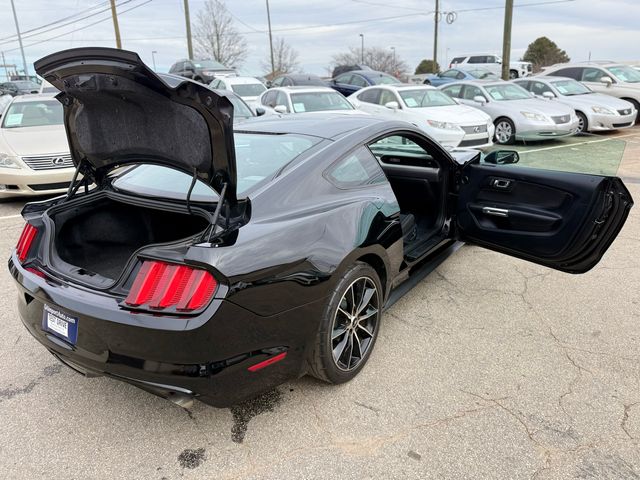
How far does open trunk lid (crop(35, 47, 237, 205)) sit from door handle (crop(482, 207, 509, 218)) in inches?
85.8

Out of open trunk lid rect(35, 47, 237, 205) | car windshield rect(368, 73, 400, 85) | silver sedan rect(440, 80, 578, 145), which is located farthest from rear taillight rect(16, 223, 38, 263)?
car windshield rect(368, 73, 400, 85)

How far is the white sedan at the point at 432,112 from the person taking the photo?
30.7ft

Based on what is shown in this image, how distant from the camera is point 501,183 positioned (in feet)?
11.8

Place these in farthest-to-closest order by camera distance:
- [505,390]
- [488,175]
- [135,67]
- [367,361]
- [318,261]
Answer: [488,175] → [367,361] → [505,390] → [318,261] → [135,67]

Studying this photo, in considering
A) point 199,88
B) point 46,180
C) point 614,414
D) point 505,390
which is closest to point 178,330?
point 199,88

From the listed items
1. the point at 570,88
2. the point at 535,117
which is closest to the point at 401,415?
the point at 535,117

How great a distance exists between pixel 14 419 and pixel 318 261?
1778 mm

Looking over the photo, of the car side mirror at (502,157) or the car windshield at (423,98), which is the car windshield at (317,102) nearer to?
the car windshield at (423,98)

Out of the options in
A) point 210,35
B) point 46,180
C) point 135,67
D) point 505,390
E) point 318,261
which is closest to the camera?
point 135,67

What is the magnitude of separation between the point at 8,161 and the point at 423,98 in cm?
789

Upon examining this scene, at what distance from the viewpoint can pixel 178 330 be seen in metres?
1.96

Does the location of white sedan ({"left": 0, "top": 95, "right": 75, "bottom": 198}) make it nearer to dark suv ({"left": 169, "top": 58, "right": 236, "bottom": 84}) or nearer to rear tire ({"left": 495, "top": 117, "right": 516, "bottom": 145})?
rear tire ({"left": 495, "top": 117, "right": 516, "bottom": 145})

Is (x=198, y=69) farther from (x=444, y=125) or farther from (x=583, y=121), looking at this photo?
A: (x=583, y=121)

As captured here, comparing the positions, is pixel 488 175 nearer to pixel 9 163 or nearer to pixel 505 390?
pixel 505 390
